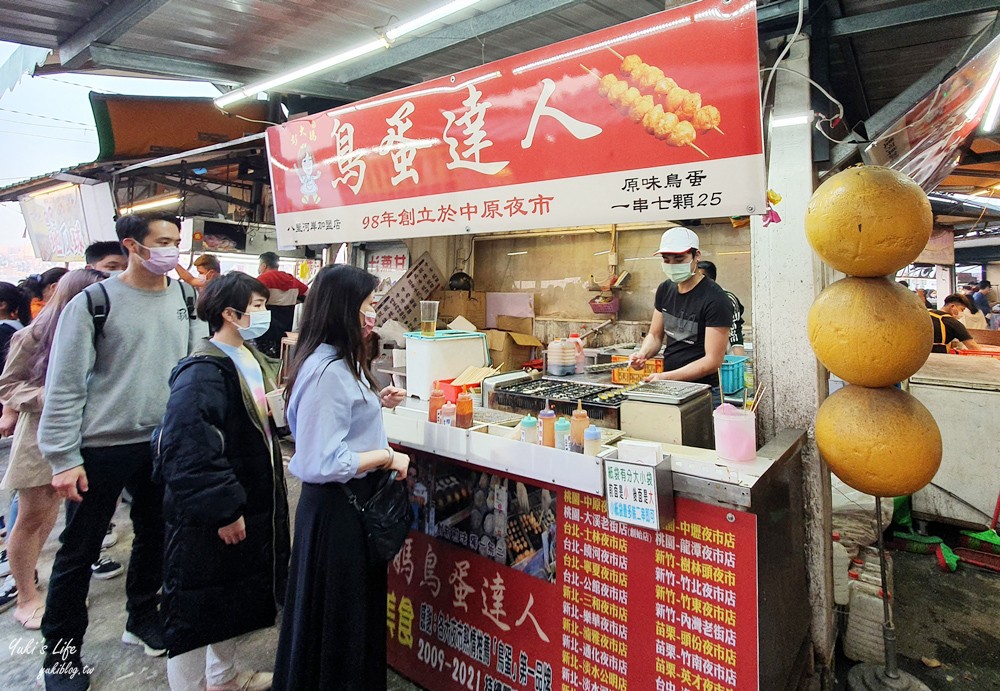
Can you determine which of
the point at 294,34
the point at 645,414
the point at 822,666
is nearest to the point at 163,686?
the point at 645,414

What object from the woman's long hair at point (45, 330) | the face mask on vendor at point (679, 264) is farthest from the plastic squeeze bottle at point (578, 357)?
the woman's long hair at point (45, 330)

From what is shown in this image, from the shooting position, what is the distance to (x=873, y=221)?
1.87 m

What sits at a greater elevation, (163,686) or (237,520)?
(237,520)

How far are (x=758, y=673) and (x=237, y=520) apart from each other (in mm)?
2084

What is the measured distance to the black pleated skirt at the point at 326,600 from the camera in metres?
1.92

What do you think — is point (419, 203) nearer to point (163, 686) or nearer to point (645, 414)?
point (645, 414)

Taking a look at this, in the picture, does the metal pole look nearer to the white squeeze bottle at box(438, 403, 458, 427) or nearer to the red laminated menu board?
the red laminated menu board

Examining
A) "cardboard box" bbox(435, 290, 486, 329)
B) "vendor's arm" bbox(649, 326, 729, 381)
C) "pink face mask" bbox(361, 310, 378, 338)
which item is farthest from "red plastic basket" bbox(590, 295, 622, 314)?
"pink face mask" bbox(361, 310, 378, 338)

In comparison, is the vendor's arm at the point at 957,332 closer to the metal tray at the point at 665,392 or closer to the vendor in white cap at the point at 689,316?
the vendor in white cap at the point at 689,316

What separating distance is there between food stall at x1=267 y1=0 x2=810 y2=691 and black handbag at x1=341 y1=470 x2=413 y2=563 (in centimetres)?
40

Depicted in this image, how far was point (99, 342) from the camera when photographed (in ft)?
8.18

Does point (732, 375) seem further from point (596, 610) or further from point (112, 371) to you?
point (112, 371)

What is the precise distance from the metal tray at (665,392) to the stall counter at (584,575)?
25cm

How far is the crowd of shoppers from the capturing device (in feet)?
6.35
